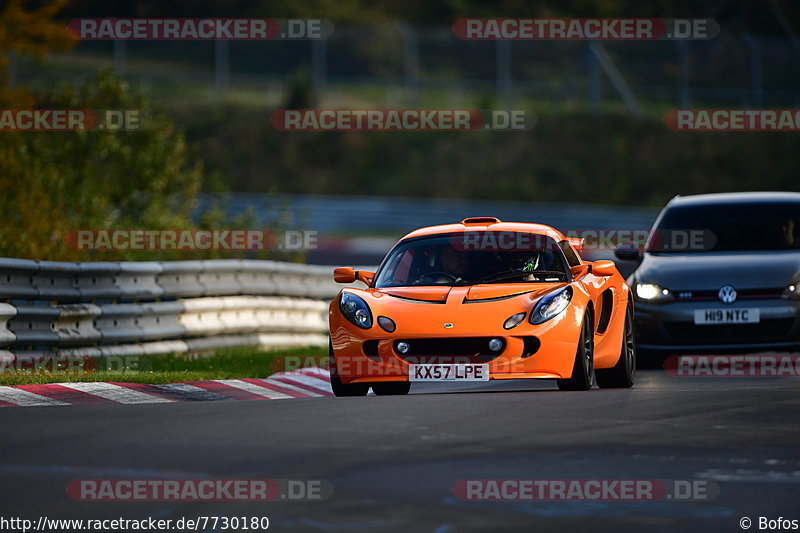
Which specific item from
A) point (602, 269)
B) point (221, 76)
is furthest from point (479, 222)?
point (221, 76)

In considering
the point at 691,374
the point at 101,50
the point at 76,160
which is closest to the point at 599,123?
the point at 101,50

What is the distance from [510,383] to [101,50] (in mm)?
41668

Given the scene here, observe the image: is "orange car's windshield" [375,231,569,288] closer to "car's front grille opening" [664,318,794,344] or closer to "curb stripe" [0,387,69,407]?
"car's front grille opening" [664,318,794,344]

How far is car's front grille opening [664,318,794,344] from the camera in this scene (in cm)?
1470

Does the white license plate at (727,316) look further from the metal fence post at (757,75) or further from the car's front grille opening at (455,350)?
the metal fence post at (757,75)

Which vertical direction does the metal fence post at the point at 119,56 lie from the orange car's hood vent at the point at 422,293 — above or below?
above

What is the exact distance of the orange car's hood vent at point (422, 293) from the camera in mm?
11984

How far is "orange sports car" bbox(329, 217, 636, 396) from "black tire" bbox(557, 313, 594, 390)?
10 mm

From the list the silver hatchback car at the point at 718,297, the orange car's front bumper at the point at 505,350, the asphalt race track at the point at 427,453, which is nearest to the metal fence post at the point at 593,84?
the silver hatchback car at the point at 718,297

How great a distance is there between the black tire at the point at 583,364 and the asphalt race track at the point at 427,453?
11.0 inches

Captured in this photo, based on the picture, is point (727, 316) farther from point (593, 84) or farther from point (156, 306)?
point (593, 84)

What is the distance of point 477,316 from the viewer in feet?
38.4

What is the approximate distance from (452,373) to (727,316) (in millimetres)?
4049

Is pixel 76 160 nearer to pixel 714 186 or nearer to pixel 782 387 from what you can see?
pixel 782 387
